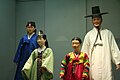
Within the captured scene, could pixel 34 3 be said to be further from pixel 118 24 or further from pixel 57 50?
pixel 118 24

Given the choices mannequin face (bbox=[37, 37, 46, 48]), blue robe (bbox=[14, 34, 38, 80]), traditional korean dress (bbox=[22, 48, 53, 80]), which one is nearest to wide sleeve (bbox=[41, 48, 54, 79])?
traditional korean dress (bbox=[22, 48, 53, 80])

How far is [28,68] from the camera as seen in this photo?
3.17m

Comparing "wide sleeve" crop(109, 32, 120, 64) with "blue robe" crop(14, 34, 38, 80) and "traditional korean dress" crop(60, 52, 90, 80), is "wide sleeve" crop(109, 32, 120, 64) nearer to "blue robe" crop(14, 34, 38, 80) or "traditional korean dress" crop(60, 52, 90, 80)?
"traditional korean dress" crop(60, 52, 90, 80)

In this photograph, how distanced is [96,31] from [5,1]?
167 cm

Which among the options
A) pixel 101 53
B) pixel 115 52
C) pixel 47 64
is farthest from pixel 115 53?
pixel 47 64

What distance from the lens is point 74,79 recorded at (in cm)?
296

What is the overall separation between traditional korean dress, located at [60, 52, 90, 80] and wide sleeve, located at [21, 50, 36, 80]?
462mm

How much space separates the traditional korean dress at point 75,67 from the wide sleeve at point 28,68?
462 mm

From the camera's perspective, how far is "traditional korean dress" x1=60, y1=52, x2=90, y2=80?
2.93 metres

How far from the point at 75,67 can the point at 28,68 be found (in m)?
0.64

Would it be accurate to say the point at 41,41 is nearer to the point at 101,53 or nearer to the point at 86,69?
the point at 86,69

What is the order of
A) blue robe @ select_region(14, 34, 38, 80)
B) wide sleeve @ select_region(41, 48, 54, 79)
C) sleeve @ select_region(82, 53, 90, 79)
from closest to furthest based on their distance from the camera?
sleeve @ select_region(82, 53, 90, 79) → wide sleeve @ select_region(41, 48, 54, 79) → blue robe @ select_region(14, 34, 38, 80)

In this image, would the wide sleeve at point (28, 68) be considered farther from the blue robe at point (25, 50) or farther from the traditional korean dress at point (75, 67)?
the traditional korean dress at point (75, 67)

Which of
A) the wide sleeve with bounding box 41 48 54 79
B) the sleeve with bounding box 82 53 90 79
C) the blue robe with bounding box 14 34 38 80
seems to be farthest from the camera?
the blue robe with bounding box 14 34 38 80
